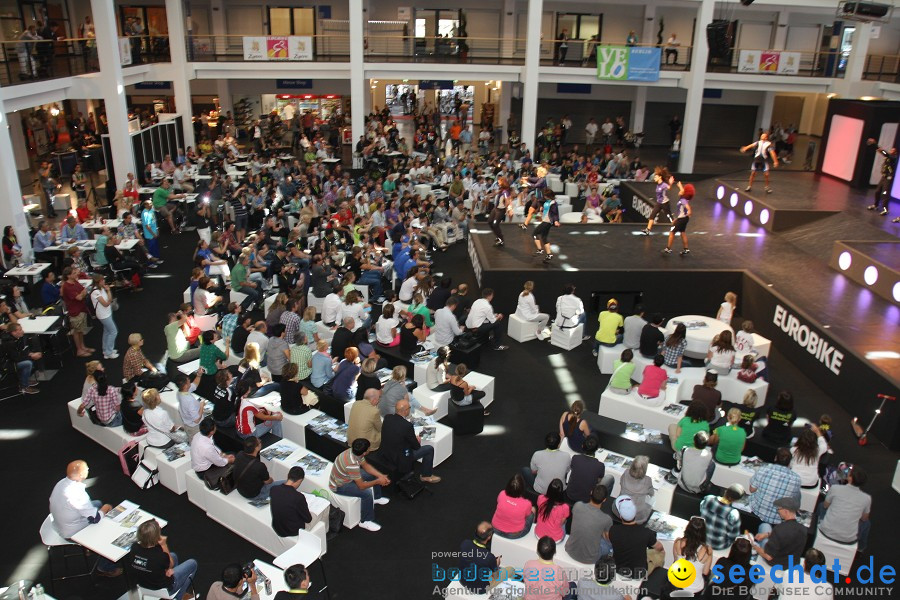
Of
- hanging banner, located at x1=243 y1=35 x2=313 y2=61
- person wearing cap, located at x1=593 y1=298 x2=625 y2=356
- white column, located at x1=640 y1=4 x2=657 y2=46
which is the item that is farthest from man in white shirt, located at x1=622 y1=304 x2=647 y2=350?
white column, located at x1=640 y1=4 x2=657 y2=46

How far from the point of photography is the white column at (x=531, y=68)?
2245cm

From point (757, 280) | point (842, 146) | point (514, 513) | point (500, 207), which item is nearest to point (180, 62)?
point (500, 207)

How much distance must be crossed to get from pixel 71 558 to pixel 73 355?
197 inches

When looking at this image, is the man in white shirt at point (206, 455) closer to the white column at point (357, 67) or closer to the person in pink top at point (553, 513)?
the person in pink top at point (553, 513)

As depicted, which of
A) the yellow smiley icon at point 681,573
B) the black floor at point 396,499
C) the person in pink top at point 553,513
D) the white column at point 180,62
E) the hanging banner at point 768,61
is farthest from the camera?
the hanging banner at point 768,61

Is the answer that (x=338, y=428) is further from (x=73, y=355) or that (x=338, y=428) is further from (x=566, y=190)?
(x=566, y=190)

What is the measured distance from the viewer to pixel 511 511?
660 cm

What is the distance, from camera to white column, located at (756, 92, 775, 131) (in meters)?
27.6

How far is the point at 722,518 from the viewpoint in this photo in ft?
21.7

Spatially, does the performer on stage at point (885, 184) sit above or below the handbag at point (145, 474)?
above

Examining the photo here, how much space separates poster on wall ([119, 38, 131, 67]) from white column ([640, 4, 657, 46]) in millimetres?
18218

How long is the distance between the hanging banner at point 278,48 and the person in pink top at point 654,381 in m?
17.5

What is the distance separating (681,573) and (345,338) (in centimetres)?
548

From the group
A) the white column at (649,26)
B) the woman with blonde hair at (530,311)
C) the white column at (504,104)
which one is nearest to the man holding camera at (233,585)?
the woman with blonde hair at (530,311)
